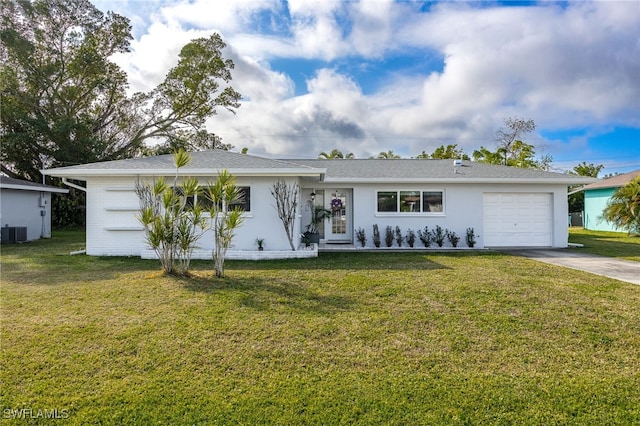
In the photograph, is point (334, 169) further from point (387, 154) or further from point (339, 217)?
point (387, 154)

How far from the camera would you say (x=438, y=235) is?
44.3 feet

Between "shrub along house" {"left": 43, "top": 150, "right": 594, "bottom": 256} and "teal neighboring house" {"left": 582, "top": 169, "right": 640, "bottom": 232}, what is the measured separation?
11.3 meters

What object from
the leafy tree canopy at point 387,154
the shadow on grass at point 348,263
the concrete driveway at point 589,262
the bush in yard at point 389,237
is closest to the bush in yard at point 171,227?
the shadow on grass at point 348,263

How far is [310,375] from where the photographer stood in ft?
12.3

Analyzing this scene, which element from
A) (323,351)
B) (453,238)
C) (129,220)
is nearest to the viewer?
(323,351)

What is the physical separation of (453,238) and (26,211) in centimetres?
1925

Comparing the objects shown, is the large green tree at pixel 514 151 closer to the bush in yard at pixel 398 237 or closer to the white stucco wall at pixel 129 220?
the bush in yard at pixel 398 237

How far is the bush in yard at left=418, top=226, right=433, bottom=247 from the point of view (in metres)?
13.5

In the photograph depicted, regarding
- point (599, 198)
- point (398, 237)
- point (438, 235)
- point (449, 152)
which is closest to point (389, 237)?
point (398, 237)

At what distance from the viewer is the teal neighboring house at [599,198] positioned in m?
22.2

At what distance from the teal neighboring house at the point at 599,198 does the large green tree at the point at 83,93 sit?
1066 inches

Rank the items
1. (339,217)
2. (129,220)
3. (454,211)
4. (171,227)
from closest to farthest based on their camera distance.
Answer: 1. (171,227)
2. (129,220)
3. (454,211)
4. (339,217)

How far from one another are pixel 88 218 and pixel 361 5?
1093 centimetres

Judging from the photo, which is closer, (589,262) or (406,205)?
(589,262)
